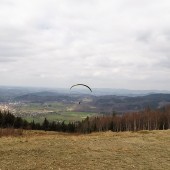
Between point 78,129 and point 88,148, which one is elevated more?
point 88,148

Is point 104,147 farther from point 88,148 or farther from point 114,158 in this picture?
point 114,158

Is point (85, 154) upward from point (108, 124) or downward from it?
upward

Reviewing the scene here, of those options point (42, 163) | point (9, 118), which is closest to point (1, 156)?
point (42, 163)

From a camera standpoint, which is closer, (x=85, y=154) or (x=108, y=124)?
(x=85, y=154)

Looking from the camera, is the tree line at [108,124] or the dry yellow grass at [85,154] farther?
the tree line at [108,124]

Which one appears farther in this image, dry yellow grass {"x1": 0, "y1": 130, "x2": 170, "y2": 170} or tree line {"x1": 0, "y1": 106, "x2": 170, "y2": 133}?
tree line {"x1": 0, "y1": 106, "x2": 170, "y2": 133}

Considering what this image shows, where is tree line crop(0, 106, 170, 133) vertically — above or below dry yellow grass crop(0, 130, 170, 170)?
below

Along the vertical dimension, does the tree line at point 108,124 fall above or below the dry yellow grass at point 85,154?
below

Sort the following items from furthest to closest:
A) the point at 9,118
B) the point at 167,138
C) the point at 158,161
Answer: the point at 9,118, the point at 167,138, the point at 158,161
